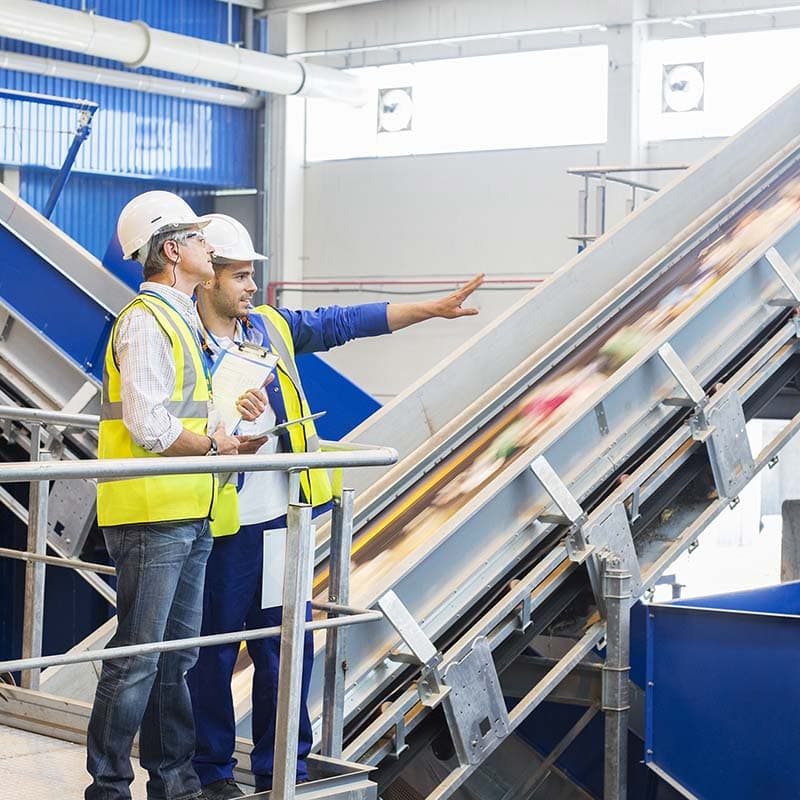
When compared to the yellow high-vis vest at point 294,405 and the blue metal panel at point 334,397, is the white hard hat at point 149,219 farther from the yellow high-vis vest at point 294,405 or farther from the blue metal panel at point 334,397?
the blue metal panel at point 334,397

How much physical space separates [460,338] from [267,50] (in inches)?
193

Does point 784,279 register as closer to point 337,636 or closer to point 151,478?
point 337,636

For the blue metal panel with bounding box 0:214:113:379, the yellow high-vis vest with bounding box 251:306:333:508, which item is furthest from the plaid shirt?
the blue metal panel with bounding box 0:214:113:379

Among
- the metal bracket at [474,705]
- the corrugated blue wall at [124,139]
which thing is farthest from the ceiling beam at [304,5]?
the metal bracket at [474,705]

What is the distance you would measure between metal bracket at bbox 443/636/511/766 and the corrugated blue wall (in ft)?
36.2

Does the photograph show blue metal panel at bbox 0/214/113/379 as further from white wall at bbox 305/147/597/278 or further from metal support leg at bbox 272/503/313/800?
white wall at bbox 305/147/597/278

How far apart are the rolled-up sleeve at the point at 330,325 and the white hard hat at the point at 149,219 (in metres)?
0.79

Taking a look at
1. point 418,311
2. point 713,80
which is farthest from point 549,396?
point 713,80

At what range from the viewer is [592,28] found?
48.2 ft

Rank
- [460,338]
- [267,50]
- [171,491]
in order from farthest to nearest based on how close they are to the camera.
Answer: [267,50] < [460,338] < [171,491]

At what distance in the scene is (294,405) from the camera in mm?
3586

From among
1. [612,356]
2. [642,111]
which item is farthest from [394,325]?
[642,111]

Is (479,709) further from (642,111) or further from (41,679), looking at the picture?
(642,111)

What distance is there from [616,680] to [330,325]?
1.90 metres
